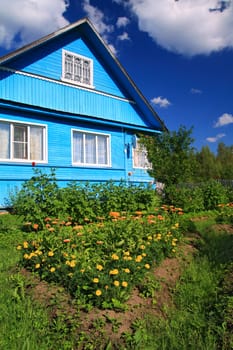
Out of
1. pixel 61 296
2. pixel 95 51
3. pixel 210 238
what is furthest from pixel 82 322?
pixel 95 51

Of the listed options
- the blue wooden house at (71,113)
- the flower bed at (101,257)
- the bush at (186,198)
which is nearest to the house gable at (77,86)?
the blue wooden house at (71,113)

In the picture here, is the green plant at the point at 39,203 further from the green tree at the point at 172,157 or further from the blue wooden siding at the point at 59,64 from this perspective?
the green tree at the point at 172,157

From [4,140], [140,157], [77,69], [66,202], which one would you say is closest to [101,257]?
[66,202]

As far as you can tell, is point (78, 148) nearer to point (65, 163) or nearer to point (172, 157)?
point (65, 163)

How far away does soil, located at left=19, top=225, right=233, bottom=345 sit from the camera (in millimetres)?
2260

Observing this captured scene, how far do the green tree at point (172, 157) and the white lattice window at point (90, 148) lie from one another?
178cm

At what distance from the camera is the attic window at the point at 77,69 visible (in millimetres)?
10602

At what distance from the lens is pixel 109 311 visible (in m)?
2.45

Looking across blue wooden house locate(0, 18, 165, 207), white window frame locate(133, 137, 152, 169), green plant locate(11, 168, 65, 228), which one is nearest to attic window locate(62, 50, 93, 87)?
blue wooden house locate(0, 18, 165, 207)

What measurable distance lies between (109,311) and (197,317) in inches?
30.4

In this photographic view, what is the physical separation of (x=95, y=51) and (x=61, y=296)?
10860 mm

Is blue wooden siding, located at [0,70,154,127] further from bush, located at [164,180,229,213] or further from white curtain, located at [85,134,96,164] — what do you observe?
bush, located at [164,180,229,213]

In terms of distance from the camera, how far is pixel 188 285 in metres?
3.08

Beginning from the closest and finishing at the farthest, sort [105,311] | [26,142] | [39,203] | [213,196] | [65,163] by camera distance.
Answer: [105,311] < [39,203] < [213,196] < [26,142] < [65,163]
